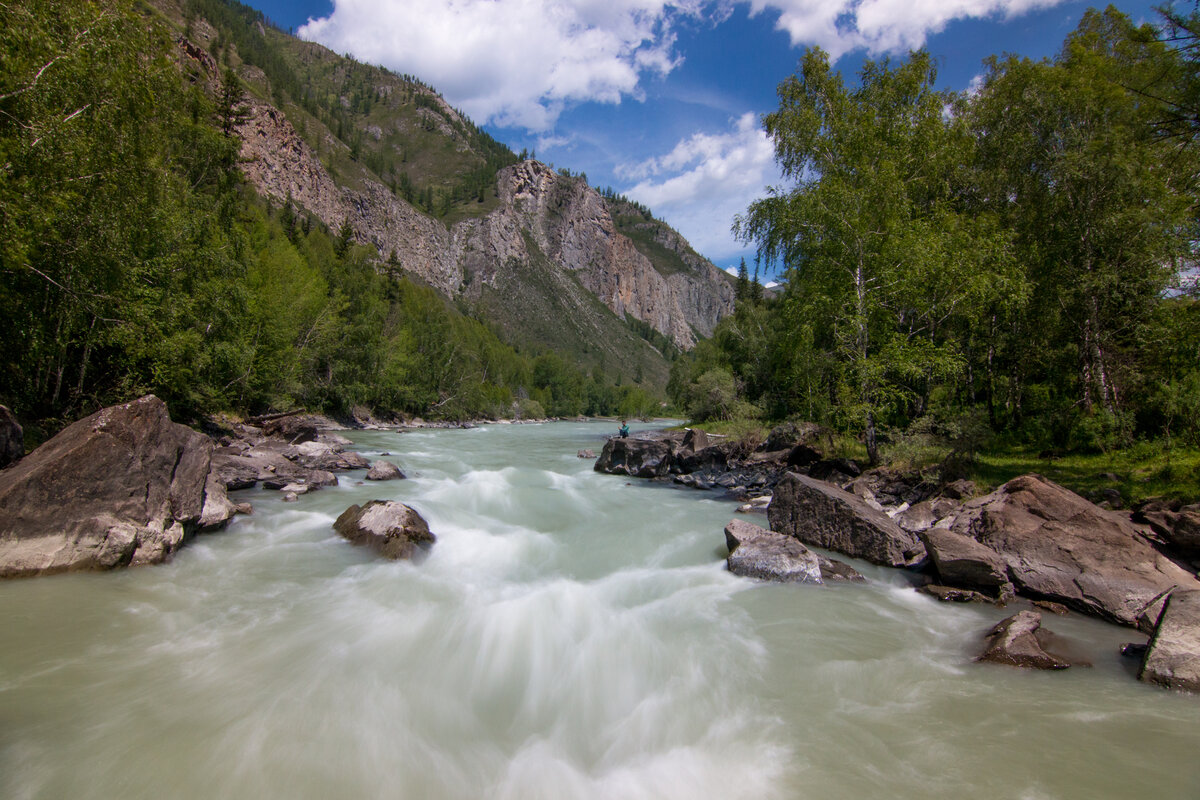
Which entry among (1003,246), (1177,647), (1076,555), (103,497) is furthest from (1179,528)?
(103,497)

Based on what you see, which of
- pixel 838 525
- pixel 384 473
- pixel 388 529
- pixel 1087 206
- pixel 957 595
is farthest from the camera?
pixel 384 473

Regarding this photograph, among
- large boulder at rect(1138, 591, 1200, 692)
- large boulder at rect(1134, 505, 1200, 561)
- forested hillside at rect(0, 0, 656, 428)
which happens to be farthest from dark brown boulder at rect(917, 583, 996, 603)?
forested hillside at rect(0, 0, 656, 428)

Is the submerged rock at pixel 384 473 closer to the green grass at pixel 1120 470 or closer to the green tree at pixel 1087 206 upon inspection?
the green grass at pixel 1120 470

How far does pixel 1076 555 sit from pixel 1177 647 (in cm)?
271

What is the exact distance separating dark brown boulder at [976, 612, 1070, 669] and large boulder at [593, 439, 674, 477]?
53.5 feet

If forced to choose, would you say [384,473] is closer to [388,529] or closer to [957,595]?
[388,529]

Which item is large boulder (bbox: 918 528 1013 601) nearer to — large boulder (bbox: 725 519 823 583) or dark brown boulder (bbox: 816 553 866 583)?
dark brown boulder (bbox: 816 553 866 583)

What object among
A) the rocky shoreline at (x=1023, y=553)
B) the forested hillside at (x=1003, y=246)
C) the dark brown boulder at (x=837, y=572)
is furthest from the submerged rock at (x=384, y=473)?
the forested hillside at (x=1003, y=246)

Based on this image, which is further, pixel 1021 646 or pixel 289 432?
pixel 289 432

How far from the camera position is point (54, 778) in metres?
3.88

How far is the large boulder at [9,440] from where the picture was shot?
29.6ft

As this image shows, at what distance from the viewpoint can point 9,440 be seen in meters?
9.16

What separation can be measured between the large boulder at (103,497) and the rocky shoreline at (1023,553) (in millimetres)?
10968

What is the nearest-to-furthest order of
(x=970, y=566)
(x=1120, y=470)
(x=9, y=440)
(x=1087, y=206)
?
(x=970, y=566) < (x=9, y=440) < (x=1120, y=470) < (x=1087, y=206)
